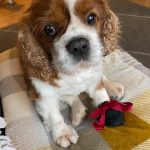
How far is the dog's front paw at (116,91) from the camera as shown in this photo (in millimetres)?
1729

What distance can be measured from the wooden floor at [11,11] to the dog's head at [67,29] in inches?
58.7

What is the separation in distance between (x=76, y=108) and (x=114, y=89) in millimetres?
239

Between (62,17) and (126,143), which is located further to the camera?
(126,143)

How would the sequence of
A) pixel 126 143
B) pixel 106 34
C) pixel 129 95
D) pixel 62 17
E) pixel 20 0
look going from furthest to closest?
pixel 20 0 → pixel 129 95 → pixel 106 34 → pixel 126 143 → pixel 62 17

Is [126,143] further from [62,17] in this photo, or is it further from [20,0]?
[20,0]

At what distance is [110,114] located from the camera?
1533 millimetres

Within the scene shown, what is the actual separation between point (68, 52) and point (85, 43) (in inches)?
3.0

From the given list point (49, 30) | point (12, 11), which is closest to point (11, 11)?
point (12, 11)

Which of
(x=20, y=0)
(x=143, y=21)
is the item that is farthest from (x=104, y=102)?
(x=20, y=0)

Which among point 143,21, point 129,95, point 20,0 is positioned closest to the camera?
point 129,95

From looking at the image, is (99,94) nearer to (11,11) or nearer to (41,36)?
(41,36)

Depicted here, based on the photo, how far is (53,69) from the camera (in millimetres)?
1547

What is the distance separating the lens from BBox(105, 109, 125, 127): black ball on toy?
5.04 feet

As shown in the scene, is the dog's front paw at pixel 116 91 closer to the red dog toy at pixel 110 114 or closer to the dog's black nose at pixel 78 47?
the red dog toy at pixel 110 114
